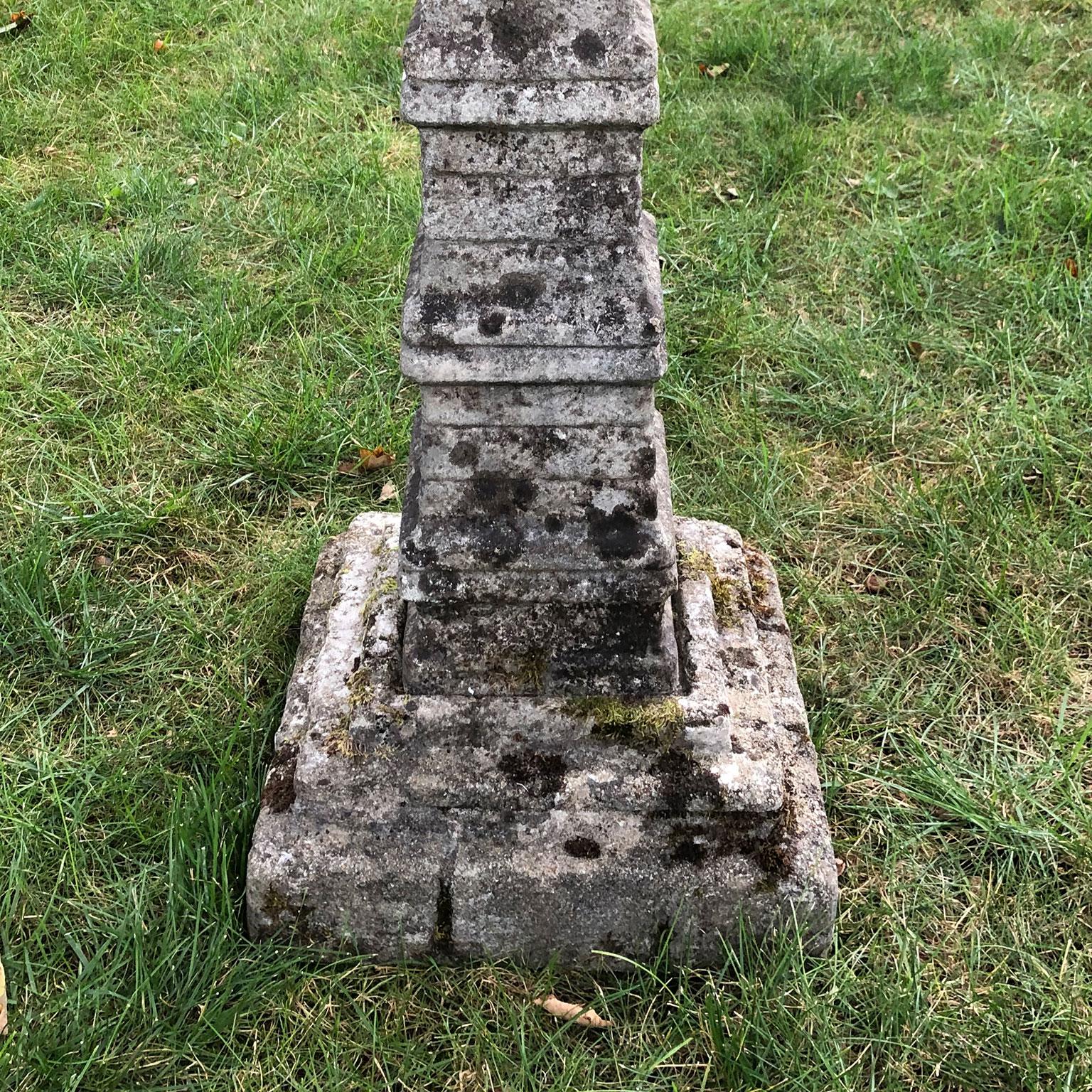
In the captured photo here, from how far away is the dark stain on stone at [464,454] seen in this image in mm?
2258

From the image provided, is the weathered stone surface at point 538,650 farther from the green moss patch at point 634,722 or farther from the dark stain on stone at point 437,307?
the dark stain on stone at point 437,307

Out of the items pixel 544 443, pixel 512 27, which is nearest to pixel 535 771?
pixel 544 443

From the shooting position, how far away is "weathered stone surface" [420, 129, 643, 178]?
6.50 ft

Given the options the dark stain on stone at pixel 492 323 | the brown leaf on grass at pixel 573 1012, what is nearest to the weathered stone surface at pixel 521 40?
the dark stain on stone at pixel 492 323

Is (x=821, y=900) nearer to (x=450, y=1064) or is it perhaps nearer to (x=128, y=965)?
(x=450, y=1064)

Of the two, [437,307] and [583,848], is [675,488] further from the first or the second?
[437,307]

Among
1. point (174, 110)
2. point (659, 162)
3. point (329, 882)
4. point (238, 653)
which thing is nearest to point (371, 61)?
point (174, 110)

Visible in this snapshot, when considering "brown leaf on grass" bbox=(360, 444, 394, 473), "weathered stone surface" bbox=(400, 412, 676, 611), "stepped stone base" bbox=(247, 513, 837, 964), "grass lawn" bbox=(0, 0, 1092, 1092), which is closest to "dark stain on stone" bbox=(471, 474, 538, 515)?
"weathered stone surface" bbox=(400, 412, 676, 611)

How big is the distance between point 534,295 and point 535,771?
966 millimetres

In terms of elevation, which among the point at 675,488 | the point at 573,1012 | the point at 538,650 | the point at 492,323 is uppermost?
the point at 492,323

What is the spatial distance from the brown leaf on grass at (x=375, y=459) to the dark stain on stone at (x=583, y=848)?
1.77 metres

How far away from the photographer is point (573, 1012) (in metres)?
2.36

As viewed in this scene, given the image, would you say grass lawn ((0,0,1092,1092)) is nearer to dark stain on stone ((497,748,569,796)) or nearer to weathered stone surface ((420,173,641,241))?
dark stain on stone ((497,748,569,796))

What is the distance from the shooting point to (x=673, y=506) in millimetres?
3775
